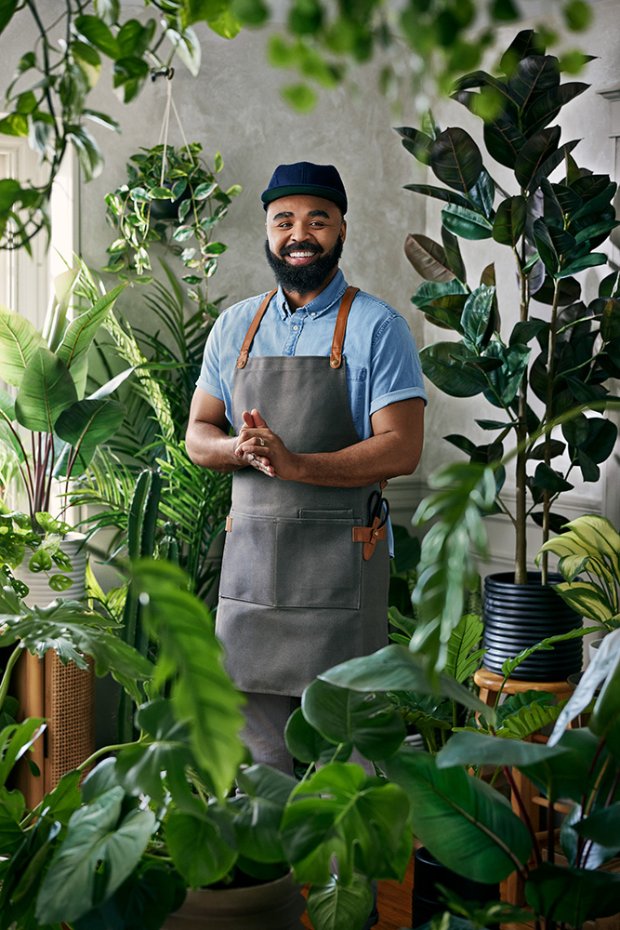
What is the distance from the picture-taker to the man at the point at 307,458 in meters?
2.88

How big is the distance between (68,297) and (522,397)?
57.9 inches

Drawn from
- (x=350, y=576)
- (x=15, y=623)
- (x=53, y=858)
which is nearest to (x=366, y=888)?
(x=53, y=858)

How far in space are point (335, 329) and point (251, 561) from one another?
24.8 inches

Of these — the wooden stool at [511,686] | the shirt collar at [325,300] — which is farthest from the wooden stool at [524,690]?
the shirt collar at [325,300]

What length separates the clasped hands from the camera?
2.79 m

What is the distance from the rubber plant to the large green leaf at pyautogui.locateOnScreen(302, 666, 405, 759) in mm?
2232

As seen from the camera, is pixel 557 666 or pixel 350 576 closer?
pixel 350 576

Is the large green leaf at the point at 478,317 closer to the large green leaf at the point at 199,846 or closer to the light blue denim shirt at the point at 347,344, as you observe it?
the light blue denim shirt at the point at 347,344

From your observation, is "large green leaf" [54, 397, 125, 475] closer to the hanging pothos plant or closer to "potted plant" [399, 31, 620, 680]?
the hanging pothos plant

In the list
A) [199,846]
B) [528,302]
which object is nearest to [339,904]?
[199,846]

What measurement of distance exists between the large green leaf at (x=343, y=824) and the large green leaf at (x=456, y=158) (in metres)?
2.65

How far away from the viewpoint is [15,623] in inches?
64.1

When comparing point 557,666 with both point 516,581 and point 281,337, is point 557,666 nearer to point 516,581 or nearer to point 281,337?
point 516,581

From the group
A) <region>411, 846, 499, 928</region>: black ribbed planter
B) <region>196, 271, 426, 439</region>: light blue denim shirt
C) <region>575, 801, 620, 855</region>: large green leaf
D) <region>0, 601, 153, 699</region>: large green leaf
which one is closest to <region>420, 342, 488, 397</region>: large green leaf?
<region>196, 271, 426, 439</region>: light blue denim shirt
